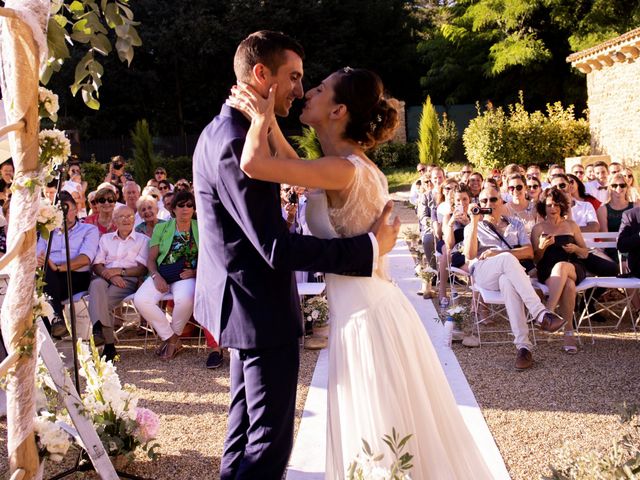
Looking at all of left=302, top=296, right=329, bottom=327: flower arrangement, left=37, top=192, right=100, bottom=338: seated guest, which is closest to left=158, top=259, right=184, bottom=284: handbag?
left=37, top=192, right=100, bottom=338: seated guest

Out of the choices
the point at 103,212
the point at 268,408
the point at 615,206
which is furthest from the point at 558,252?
the point at 103,212

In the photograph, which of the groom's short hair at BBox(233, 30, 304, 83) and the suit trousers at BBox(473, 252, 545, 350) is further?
the suit trousers at BBox(473, 252, 545, 350)

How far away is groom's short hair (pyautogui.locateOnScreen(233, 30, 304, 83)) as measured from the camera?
258cm

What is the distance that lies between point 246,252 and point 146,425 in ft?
6.16

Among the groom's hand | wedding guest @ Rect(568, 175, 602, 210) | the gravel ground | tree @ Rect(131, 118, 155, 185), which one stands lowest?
the gravel ground

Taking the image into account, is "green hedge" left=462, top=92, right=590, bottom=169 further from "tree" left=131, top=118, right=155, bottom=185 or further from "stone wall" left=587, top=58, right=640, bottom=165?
"tree" left=131, top=118, right=155, bottom=185

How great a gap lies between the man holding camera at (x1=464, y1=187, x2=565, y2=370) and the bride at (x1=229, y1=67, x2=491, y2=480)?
9.78 feet

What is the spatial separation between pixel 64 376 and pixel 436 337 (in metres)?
4.22

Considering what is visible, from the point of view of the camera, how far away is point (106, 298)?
676 cm

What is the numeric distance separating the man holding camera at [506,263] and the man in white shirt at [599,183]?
2844mm

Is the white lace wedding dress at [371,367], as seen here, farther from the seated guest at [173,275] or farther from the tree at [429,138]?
the tree at [429,138]

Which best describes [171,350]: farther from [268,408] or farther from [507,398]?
[268,408]

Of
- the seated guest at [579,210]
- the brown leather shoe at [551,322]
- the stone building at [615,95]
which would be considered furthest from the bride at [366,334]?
the stone building at [615,95]

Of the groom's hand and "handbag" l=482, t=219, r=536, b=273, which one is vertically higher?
the groom's hand
